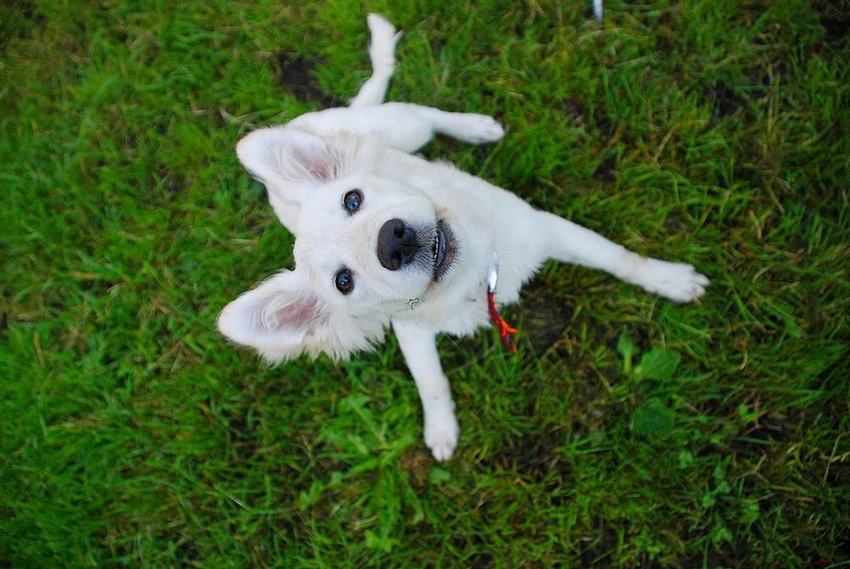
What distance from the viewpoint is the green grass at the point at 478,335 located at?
272 cm

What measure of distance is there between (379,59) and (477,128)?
0.67 meters

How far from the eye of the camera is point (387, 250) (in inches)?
74.0

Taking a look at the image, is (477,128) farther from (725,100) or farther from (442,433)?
(442,433)

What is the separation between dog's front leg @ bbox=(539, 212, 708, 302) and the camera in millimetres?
2553

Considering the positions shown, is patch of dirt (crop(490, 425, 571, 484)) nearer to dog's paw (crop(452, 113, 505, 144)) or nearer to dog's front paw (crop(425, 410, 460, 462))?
dog's front paw (crop(425, 410, 460, 462))

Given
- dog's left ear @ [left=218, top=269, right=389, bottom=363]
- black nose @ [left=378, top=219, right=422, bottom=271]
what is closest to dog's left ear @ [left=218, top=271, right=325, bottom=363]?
dog's left ear @ [left=218, top=269, right=389, bottom=363]

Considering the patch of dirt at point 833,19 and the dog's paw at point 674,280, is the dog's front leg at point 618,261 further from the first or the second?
the patch of dirt at point 833,19

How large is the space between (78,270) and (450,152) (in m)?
2.27

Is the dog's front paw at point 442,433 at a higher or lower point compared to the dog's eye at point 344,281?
lower

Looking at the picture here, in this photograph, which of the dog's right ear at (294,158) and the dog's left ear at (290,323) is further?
the dog's right ear at (294,158)

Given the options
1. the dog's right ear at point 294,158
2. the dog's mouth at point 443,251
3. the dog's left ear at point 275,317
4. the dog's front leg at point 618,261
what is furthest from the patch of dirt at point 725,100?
the dog's left ear at point 275,317

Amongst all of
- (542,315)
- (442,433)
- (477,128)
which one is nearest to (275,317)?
(442,433)

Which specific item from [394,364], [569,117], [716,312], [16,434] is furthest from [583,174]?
[16,434]

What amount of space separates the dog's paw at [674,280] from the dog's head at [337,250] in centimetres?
116
